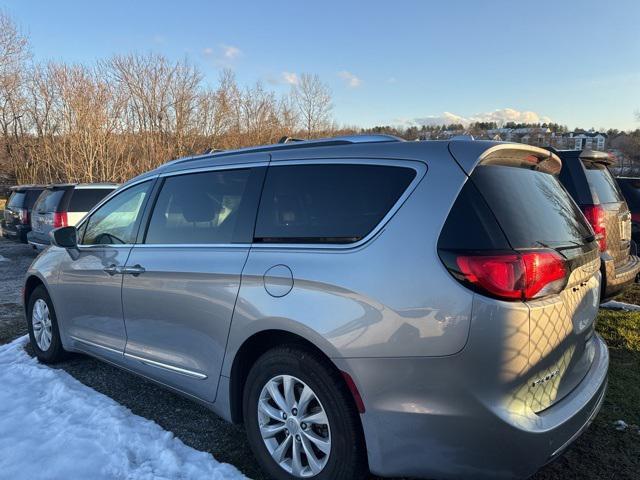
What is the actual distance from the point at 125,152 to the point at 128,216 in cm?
2670

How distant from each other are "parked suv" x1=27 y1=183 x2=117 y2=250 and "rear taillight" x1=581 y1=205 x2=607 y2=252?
8713 mm

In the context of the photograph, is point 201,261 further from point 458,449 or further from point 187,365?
point 458,449

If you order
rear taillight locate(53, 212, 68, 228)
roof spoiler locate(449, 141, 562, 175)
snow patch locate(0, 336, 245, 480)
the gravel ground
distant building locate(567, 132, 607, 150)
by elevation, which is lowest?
the gravel ground

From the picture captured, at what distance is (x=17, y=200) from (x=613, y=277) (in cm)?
1331

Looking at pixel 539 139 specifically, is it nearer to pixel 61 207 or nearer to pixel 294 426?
pixel 294 426

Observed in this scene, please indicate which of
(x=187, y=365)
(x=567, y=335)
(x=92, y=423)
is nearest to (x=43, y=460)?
(x=92, y=423)

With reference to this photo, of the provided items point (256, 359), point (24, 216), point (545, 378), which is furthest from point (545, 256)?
point (24, 216)

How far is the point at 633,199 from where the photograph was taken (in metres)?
7.54

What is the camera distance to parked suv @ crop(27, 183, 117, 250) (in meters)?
9.84

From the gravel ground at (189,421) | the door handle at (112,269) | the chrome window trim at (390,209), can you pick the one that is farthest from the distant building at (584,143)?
the door handle at (112,269)

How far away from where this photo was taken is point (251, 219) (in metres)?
2.97

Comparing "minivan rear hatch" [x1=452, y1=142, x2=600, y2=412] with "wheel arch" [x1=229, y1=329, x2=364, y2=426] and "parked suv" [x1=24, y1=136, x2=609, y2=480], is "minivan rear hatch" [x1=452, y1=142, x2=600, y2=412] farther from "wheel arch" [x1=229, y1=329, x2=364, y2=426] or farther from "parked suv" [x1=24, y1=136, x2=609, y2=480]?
"wheel arch" [x1=229, y1=329, x2=364, y2=426]

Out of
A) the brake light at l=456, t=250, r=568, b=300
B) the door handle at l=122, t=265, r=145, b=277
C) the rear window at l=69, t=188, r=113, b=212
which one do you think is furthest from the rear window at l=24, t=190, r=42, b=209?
the brake light at l=456, t=250, r=568, b=300

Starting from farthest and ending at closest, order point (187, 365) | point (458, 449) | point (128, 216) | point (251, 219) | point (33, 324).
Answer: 1. point (33, 324)
2. point (128, 216)
3. point (187, 365)
4. point (251, 219)
5. point (458, 449)
